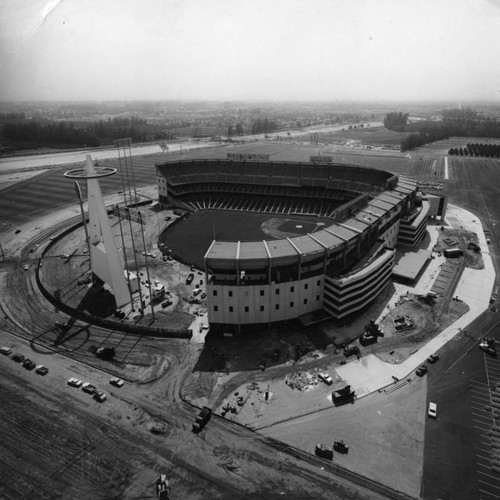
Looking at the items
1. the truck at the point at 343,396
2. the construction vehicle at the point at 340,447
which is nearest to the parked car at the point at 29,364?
the truck at the point at 343,396

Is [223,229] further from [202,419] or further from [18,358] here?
[202,419]

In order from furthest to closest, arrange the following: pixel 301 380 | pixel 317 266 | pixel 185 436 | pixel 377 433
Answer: pixel 317 266 → pixel 301 380 → pixel 377 433 → pixel 185 436

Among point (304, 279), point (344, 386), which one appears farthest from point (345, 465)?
point (304, 279)

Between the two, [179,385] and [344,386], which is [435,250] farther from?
[179,385]

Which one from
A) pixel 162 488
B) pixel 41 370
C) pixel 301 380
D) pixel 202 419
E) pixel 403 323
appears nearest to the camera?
pixel 162 488

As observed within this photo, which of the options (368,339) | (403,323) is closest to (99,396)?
(368,339)

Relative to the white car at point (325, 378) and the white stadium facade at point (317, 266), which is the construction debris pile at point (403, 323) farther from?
the white car at point (325, 378)
